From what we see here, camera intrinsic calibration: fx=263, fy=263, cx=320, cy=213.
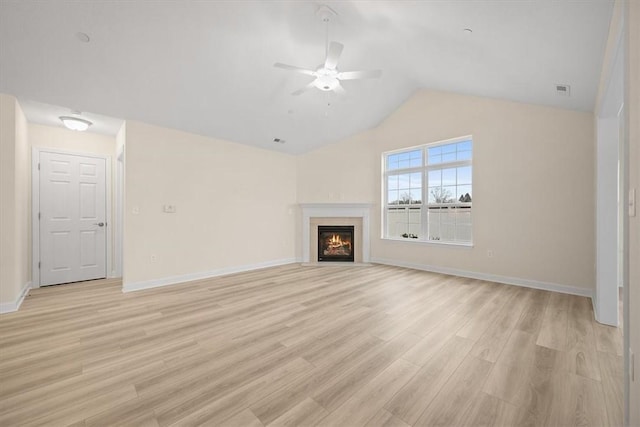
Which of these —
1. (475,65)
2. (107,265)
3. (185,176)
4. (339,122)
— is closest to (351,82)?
(339,122)

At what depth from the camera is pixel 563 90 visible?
3205mm

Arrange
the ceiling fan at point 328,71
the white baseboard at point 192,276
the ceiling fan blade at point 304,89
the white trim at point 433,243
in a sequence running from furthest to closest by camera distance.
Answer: the white trim at point 433,243, the white baseboard at point 192,276, the ceiling fan blade at point 304,89, the ceiling fan at point 328,71

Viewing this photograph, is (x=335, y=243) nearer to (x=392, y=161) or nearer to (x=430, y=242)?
(x=430, y=242)

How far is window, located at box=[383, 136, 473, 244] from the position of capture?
4.87 m

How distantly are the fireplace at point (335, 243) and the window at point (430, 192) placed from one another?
87 centimetres

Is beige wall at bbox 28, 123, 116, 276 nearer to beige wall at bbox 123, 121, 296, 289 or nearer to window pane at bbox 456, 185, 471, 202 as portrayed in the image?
beige wall at bbox 123, 121, 296, 289

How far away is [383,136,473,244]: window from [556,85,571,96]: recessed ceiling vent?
149 centimetres

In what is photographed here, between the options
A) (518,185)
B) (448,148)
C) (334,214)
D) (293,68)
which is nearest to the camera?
(293,68)

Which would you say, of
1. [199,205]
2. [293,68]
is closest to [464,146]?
[293,68]

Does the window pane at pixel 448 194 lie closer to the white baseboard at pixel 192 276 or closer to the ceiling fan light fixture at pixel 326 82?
the ceiling fan light fixture at pixel 326 82

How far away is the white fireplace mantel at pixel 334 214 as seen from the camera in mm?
5984

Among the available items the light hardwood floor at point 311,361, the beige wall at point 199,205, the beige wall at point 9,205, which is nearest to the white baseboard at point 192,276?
the beige wall at point 199,205

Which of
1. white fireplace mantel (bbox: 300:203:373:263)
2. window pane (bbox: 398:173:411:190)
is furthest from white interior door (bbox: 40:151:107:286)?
window pane (bbox: 398:173:411:190)

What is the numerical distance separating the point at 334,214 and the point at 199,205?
2849mm
